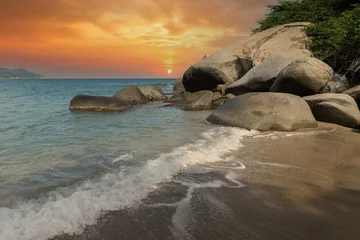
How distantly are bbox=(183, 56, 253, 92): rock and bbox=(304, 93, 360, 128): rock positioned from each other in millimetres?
6935

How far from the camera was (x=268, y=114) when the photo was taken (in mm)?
8414

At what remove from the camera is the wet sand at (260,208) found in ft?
8.95

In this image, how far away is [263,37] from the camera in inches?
659

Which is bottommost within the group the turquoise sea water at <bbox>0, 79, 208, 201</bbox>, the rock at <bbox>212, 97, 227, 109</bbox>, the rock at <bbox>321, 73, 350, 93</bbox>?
the turquoise sea water at <bbox>0, 79, 208, 201</bbox>

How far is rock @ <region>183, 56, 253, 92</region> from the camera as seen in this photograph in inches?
636

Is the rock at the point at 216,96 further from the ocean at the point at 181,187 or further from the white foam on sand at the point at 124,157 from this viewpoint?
the white foam on sand at the point at 124,157

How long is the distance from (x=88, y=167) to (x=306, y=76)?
8.48 meters

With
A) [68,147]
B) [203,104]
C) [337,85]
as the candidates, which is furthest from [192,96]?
[68,147]

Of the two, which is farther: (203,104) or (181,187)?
(203,104)

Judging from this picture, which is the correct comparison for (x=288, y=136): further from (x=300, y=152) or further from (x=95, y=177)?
(x=95, y=177)

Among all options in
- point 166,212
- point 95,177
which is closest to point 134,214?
point 166,212

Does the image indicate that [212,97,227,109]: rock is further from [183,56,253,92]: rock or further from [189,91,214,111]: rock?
[183,56,253,92]: rock

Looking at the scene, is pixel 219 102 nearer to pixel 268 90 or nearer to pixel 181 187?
pixel 268 90

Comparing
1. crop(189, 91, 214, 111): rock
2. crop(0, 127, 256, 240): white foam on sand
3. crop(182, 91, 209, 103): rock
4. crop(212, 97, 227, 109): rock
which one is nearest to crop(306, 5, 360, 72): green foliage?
crop(212, 97, 227, 109): rock
